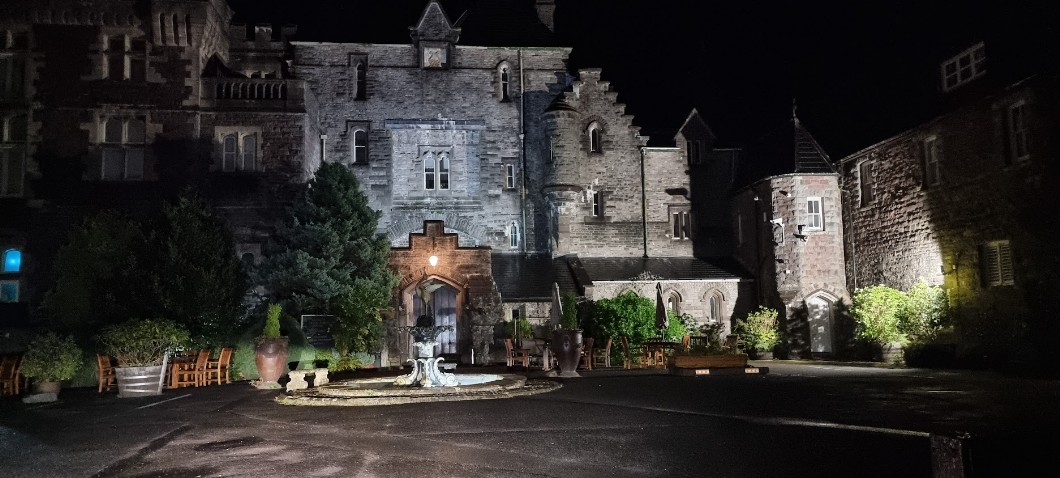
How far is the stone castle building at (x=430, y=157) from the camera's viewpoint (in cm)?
2886

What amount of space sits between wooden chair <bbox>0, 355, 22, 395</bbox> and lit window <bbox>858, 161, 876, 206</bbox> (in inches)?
1067

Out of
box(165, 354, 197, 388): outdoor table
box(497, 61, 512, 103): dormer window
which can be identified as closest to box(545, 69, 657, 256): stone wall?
box(497, 61, 512, 103): dormer window

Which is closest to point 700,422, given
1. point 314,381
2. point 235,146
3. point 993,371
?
point 314,381

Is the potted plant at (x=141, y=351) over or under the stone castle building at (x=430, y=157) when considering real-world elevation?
under

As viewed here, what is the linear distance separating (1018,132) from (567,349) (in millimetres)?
14106

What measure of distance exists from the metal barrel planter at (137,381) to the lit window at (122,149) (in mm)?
15355

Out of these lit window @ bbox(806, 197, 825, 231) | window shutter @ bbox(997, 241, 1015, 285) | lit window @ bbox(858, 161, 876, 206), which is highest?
lit window @ bbox(858, 161, 876, 206)

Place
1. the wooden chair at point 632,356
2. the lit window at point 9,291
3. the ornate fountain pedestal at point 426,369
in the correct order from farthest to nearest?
1. the lit window at point 9,291
2. the wooden chair at point 632,356
3. the ornate fountain pedestal at point 426,369

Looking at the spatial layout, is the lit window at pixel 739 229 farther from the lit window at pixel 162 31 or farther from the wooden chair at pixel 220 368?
the lit window at pixel 162 31

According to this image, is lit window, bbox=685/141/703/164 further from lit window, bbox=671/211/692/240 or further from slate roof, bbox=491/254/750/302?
slate roof, bbox=491/254/750/302

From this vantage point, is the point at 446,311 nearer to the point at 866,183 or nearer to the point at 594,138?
the point at 594,138

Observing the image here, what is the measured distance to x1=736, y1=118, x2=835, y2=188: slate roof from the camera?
30734 millimetres

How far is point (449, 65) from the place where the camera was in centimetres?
3441

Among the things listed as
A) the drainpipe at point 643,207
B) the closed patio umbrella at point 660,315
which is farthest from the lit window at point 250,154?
the drainpipe at point 643,207
